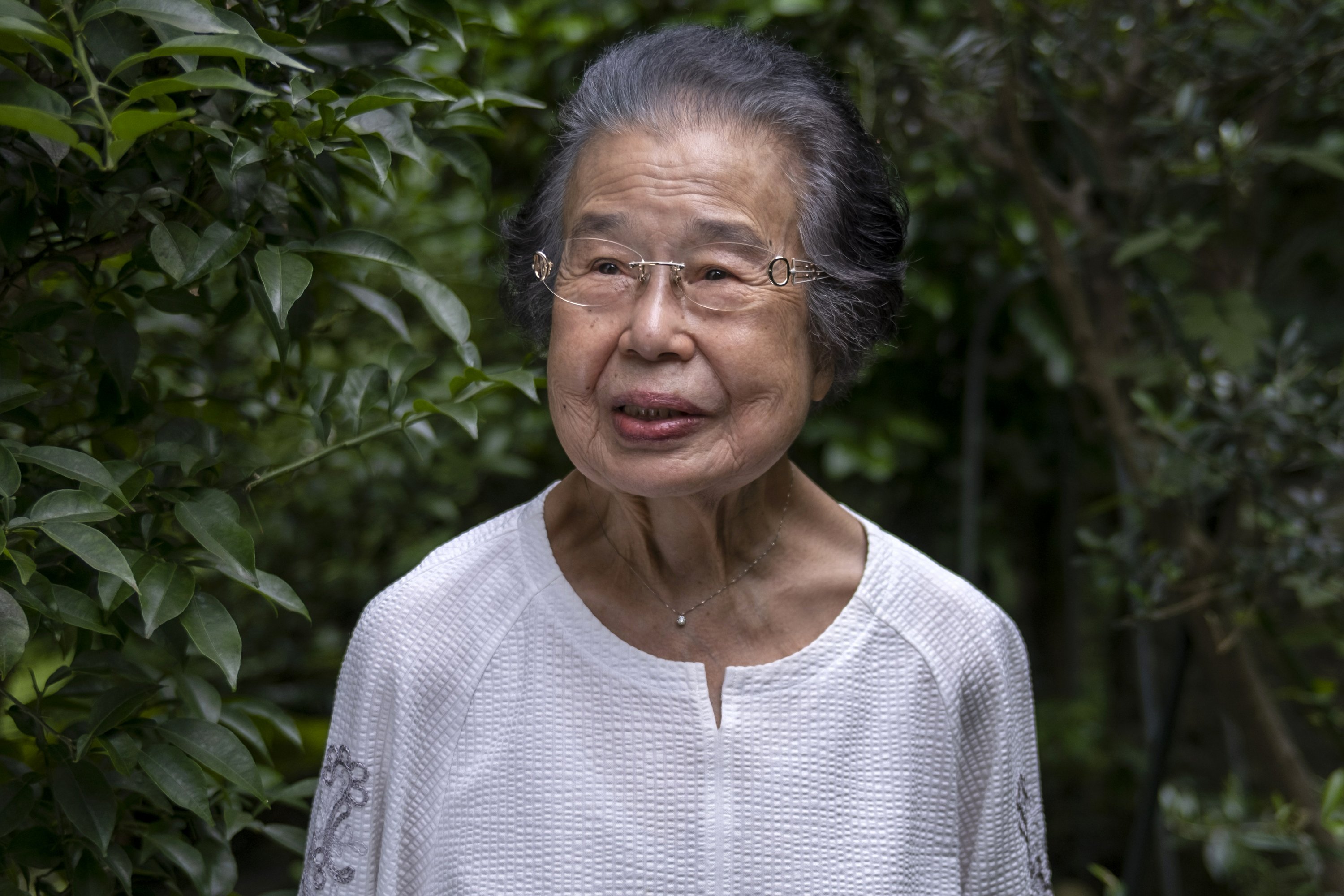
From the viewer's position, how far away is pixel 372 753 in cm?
133

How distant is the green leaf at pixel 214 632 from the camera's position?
3.51 ft

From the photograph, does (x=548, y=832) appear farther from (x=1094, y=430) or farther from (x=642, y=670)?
(x=1094, y=430)

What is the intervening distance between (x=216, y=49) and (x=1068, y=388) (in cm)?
202

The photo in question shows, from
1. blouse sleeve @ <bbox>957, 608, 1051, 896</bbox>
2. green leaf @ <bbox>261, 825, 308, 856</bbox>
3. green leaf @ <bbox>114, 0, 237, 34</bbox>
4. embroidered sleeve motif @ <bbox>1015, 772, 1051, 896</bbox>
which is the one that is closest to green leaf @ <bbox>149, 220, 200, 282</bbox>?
green leaf @ <bbox>114, 0, 237, 34</bbox>

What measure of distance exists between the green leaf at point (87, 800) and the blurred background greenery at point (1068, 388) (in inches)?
11.7

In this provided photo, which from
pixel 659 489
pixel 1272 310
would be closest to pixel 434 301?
pixel 659 489

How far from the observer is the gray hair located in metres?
1.20

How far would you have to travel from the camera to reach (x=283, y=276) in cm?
111

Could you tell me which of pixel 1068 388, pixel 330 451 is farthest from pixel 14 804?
pixel 1068 388

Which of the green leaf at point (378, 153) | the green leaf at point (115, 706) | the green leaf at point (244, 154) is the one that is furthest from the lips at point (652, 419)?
the green leaf at point (115, 706)

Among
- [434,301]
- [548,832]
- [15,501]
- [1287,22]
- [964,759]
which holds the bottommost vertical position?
[548,832]

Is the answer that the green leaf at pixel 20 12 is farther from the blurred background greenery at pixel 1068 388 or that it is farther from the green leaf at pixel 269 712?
the green leaf at pixel 269 712

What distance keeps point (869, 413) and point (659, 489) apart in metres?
1.41

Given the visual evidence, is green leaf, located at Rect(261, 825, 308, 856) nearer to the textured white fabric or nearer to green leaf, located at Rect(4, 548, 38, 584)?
the textured white fabric
